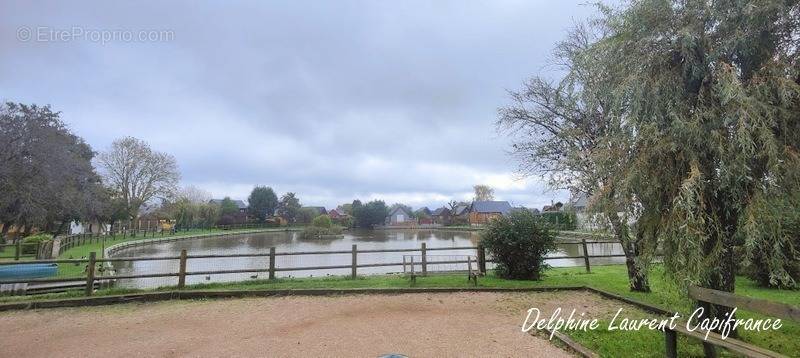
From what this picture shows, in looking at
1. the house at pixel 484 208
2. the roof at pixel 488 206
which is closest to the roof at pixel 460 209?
the house at pixel 484 208

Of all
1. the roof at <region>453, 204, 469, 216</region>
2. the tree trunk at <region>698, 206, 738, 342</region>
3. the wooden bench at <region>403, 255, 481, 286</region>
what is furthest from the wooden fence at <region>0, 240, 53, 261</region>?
the roof at <region>453, 204, 469, 216</region>

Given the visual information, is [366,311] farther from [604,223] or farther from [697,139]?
[697,139]

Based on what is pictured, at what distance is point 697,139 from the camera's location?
4.70 m

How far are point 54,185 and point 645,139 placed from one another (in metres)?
25.3

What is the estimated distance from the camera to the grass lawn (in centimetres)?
517

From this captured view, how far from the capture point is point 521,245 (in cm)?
1103

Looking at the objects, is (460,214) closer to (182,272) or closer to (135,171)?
(135,171)

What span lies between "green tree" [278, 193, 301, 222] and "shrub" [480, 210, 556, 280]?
6963 cm

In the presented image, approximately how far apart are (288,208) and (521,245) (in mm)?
70423

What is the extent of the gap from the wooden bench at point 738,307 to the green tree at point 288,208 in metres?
76.3

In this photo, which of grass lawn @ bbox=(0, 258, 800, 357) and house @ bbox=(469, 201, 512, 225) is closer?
grass lawn @ bbox=(0, 258, 800, 357)

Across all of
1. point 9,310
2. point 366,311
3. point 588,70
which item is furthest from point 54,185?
point 588,70

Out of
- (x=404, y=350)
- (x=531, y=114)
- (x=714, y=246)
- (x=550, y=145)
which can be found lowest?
(x=404, y=350)

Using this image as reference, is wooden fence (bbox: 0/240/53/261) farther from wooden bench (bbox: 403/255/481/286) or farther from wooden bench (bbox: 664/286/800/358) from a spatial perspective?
wooden bench (bbox: 664/286/800/358)
